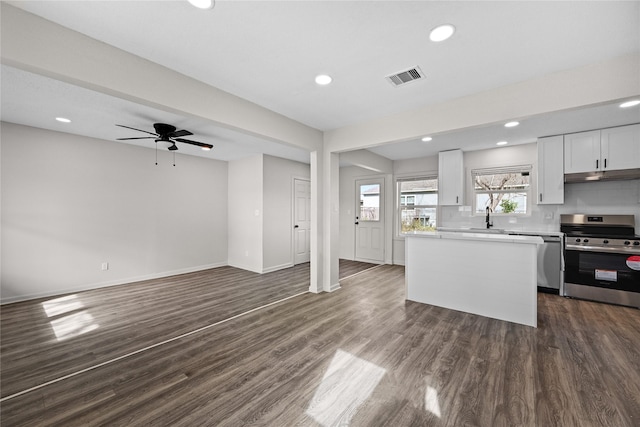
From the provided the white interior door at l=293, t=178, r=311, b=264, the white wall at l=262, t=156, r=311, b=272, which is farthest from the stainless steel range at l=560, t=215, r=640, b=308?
the white wall at l=262, t=156, r=311, b=272

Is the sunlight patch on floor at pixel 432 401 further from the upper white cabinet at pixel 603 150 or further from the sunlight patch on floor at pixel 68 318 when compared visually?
the upper white cabinet at pixel 603 150

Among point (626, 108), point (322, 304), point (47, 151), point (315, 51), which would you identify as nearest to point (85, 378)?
point (322, 304)

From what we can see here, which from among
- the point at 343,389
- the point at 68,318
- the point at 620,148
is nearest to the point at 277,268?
the point at 68,318

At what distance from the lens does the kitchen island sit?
295 centimetres

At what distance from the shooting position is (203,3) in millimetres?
1644

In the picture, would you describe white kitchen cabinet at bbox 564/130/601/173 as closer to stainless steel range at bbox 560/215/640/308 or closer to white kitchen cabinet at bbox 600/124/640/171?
white kitchen cabinet at bbox 600/124/640/171

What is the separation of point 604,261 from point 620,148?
1.67 metres

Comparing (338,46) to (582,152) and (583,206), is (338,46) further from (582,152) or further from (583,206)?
(583,206)

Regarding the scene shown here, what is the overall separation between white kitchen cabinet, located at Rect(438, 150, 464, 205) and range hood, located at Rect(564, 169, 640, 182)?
1.57 metres

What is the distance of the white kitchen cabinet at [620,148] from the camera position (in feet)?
11.8

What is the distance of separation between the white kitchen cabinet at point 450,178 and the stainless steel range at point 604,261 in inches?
70.5

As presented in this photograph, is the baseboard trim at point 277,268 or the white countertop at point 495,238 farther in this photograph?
the baseboard trim at point 277,268

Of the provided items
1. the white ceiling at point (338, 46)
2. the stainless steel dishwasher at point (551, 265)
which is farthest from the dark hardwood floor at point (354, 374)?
the white ceiling at point (338, 46)

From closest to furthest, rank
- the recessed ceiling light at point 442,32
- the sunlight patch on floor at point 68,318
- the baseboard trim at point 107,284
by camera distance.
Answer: the recessed ceiling light at point 442,32, the sunlight patch on floor at point 68,318, the baseboard trim at point 107,284
